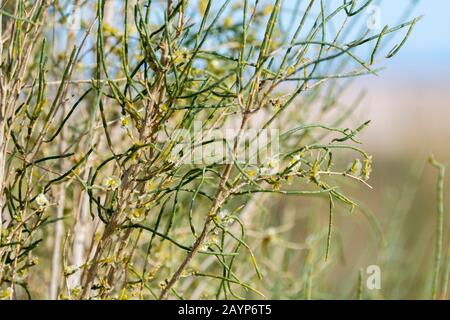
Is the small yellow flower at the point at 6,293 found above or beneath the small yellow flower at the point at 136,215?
beneath

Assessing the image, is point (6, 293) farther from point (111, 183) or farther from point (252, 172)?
point (252, 172)

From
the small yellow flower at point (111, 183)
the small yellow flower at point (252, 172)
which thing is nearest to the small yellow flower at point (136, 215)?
the small yellow flower at point (111, 183)

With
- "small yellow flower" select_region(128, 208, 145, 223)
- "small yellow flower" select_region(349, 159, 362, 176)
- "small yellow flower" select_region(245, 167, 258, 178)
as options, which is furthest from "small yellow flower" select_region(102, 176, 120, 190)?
"small yellow flower" select_region(349, 159, 362, 176)

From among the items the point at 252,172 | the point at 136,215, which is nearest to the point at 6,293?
the point at 136,215

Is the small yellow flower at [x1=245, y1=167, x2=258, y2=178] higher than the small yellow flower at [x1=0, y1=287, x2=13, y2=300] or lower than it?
higher

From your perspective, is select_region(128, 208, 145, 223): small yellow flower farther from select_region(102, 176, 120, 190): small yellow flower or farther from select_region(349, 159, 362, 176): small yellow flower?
select_region(349, 159, 362, 176): small yellow flower

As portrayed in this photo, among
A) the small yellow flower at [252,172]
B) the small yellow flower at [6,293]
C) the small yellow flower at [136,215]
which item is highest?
the small yellow flower at [252,172]

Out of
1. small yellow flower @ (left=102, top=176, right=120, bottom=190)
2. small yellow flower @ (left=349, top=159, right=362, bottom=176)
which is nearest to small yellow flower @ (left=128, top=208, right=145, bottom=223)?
small yellow flower @ (left=102, top=176, right=120, bottom=190)

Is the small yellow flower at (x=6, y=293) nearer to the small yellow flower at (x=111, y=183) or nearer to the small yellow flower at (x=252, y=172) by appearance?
the small yellow flower at (x=111, y=183)

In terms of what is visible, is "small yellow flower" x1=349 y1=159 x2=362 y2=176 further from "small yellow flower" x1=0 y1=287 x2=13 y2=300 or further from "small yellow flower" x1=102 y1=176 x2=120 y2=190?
"small yellow flower" x1=0 y1=287 x2=13 y2=300

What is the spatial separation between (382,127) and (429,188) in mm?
5590

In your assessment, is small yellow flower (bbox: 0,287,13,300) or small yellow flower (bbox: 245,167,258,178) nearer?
small yellow flower (bbox: 245,167,258,178)

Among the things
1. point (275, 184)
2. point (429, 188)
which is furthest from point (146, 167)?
point (429, 188)

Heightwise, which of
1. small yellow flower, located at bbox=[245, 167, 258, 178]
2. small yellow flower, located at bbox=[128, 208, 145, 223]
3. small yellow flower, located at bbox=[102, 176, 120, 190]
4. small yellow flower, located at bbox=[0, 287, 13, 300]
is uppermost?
small yellow flower, located at bbox=[245, 167, 258, 178]
